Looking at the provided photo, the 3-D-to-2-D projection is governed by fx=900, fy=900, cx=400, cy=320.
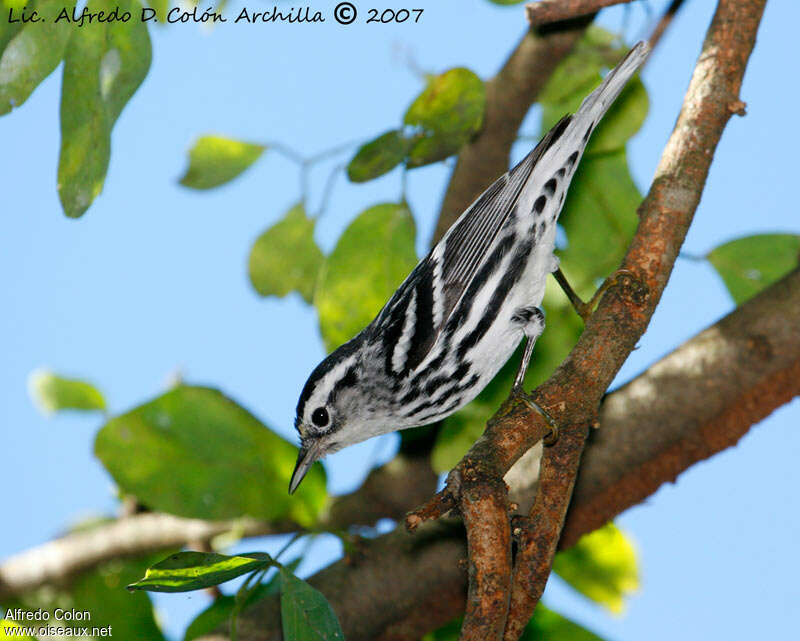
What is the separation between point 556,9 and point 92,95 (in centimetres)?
102

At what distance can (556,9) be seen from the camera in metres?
2.02

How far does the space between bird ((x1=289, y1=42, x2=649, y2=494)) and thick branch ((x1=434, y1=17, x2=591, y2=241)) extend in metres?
0.52

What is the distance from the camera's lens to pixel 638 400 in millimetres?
→ 2316

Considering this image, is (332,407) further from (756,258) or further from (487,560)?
(756,258)

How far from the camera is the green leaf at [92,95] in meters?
1.68

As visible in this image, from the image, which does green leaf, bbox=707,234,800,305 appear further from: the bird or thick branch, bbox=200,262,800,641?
the bird

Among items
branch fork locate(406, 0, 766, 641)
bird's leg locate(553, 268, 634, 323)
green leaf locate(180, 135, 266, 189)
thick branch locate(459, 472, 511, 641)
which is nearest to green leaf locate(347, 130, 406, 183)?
green leaf locate(180, 135, 266, 189)

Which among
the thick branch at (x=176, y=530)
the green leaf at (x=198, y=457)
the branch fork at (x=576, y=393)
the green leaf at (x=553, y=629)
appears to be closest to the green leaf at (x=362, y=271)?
the green leaf at (x=198, y=457)

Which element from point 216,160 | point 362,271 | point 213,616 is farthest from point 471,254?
point 213,616

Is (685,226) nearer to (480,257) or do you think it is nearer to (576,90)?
(480,257)

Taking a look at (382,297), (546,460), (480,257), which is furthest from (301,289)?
(546,460)

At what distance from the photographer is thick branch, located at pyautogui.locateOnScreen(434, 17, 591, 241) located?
2.57m

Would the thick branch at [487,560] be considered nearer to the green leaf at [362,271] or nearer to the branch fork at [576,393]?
the branch fork at [576,393]

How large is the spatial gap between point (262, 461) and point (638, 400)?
3.17 ft
